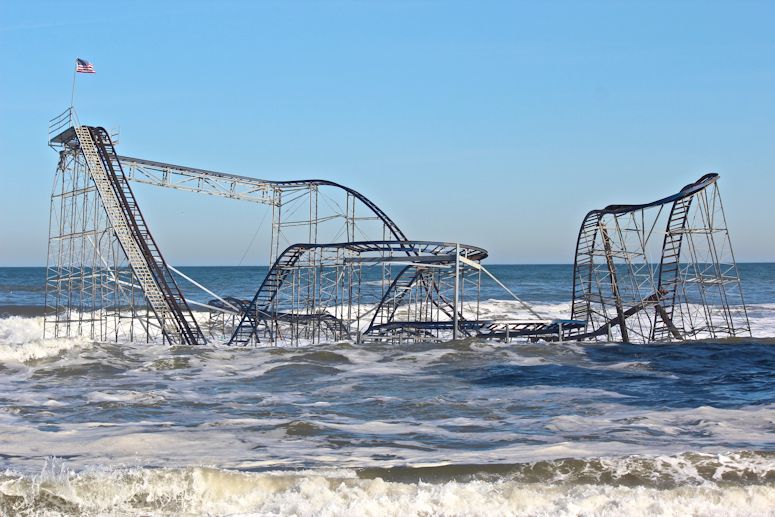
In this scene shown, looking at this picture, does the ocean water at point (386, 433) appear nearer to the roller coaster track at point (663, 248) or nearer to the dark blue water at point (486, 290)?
the roller coaster track at point (663, 248)

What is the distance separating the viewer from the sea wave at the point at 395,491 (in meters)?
9.45

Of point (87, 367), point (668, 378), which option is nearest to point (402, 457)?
point (668, 378)

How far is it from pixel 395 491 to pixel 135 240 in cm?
2131

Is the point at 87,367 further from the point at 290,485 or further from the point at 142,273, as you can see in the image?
the point at 290,485

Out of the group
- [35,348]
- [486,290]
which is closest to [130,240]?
[35,348]

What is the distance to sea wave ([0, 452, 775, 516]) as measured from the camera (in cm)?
945

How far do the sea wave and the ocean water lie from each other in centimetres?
2

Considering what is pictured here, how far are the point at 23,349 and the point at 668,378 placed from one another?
53.4 ft

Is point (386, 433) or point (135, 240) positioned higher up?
point (135, 240)

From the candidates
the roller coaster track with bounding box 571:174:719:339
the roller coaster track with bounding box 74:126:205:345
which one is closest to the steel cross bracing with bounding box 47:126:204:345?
the roller coaster track with bounding box 74:126:205:345

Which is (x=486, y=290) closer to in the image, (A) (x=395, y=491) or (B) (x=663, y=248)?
(B) (x=663, y=248)

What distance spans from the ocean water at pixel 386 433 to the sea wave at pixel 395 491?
0.02 metres

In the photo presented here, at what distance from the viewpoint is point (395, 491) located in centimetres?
983

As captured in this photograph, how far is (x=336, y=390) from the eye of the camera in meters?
18.3
